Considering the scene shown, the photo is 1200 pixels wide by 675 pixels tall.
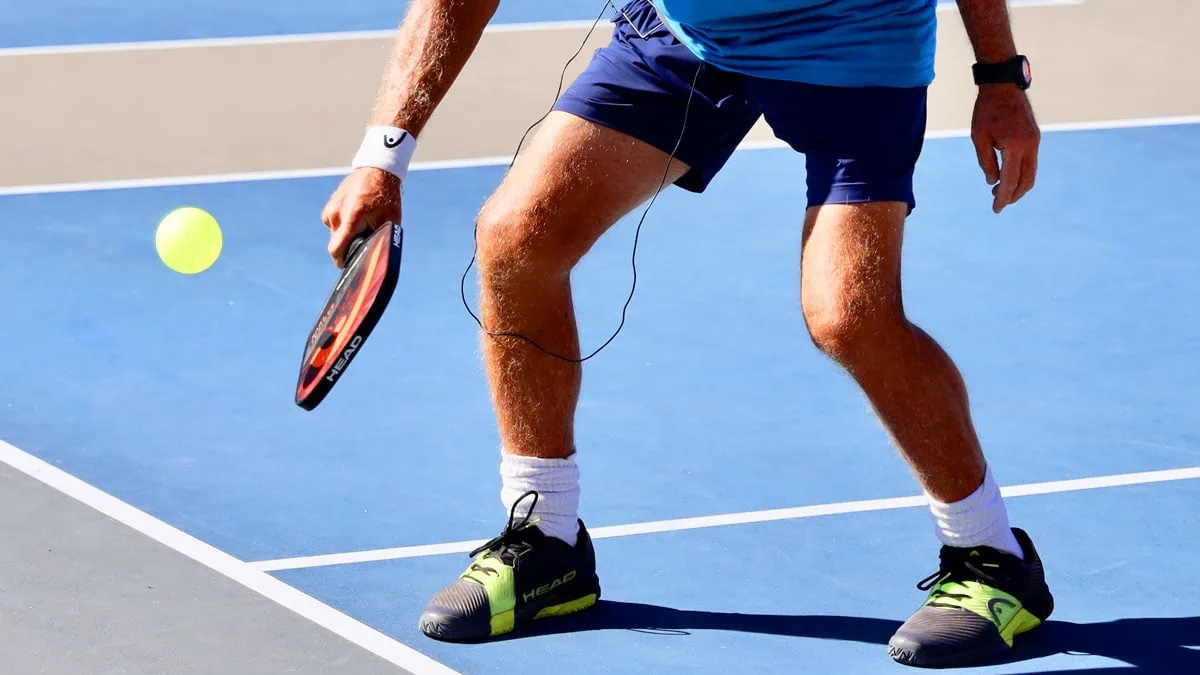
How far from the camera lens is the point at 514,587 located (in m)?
3.65

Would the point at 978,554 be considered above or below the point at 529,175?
below

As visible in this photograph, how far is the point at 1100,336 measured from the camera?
540 cm

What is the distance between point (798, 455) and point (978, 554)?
3.34 ft

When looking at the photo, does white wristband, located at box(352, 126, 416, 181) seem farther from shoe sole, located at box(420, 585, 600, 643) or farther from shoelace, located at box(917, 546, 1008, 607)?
shoelace, located at box(917, 546, 1008, 607)

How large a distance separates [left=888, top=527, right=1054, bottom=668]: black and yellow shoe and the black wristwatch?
2.86ft

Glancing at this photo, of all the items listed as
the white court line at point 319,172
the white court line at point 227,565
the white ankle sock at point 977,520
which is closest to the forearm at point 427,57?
the white court line at point 227,565

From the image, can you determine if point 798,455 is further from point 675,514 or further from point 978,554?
point 978,554

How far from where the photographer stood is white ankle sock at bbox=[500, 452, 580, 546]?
373cm

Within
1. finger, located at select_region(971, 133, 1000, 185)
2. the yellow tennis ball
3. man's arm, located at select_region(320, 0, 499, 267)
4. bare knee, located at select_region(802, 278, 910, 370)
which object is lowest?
the yellow tennis ball

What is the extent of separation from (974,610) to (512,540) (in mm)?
896

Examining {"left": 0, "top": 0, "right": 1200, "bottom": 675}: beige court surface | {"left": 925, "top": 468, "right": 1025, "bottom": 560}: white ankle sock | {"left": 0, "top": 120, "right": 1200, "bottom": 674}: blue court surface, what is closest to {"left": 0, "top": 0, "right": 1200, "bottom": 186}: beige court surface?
{"left": 0, "top": 0, "right": 1200, "bottom": 675}: beige court surface

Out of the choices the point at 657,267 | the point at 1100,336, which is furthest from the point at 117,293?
the point at 1100,336

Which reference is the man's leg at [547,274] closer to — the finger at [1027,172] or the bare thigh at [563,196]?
the bare thigh at [563,196]

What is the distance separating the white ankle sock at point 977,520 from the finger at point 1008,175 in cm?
51
